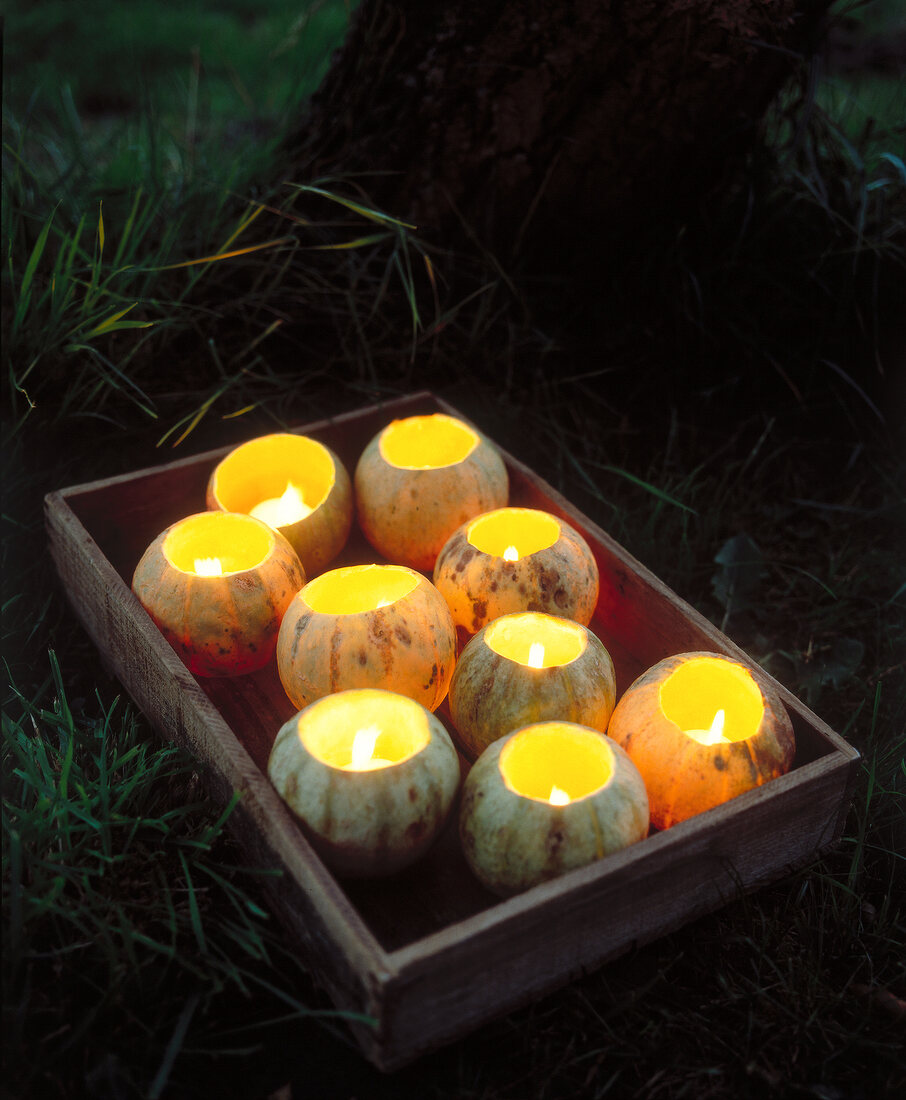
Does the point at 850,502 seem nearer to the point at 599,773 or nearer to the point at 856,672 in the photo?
the point at 856,672

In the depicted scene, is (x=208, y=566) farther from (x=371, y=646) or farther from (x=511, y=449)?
(x=511, y=449)

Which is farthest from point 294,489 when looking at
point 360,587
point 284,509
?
point 360,587

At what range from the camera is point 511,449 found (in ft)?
7.86

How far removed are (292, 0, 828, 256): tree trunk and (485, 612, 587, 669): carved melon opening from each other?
1.10 meters

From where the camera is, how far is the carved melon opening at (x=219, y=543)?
170cm

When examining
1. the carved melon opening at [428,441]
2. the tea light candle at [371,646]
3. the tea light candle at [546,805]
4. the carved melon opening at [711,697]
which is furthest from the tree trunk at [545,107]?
the tea light candle at [546,805]

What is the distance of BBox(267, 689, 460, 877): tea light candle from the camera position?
1277mm

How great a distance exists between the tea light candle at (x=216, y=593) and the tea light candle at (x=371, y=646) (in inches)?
3.3

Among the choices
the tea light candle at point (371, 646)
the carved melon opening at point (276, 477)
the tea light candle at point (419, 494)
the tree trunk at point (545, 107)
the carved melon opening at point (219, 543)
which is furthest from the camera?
the tree trunk at point (545, 107)

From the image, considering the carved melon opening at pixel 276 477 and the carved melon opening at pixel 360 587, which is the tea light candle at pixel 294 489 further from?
the carved melon opening at pixel 360 587

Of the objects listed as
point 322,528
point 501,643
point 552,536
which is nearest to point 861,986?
point 501,643

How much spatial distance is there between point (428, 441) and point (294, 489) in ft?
0.92

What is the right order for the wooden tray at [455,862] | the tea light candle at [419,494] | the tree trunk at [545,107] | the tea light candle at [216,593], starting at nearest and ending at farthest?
the wooden tray at [455,862] → the tea light candle at [216,593] → the tea light candle at [419,494] → the tree trunk at [545,107]

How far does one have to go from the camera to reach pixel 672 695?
4.99 ft
